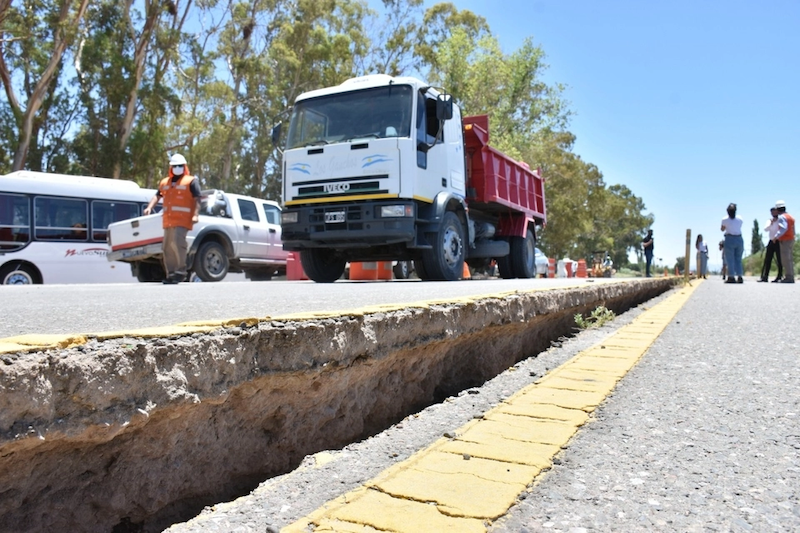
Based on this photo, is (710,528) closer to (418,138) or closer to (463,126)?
(418,138)

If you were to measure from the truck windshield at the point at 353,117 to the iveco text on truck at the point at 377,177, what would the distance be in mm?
14

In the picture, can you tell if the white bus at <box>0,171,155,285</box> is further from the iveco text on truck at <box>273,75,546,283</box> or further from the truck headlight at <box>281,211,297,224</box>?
the truck headlight at <box>281,211,297,224</box>

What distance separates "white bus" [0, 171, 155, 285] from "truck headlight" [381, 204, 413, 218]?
7.72 meters

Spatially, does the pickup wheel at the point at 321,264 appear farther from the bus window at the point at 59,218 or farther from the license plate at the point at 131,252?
the bus window at the point at 59,218

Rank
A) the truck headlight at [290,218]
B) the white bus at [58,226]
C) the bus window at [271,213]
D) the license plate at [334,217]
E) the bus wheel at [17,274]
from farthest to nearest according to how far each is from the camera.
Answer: the bus window at [271,213], the white bus at [58,226], the bus wheel at [17,274], the truck headlight at [290,218], the license plate at [334,217]

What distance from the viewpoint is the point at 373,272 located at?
13.2 metres

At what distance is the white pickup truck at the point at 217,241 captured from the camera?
450 inches

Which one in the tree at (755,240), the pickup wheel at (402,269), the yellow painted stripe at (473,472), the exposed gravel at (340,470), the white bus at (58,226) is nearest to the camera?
the yellow painted stripe at (473,472)

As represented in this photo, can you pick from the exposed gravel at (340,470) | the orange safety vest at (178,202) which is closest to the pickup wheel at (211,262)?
the orange safety vest at (178,202)

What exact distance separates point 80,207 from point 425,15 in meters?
24.0

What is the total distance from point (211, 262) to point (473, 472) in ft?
38.0

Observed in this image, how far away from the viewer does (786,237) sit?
13.3 metres

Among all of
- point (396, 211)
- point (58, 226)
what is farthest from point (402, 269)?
point (58, 226)

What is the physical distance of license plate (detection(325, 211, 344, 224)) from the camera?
8.40m
